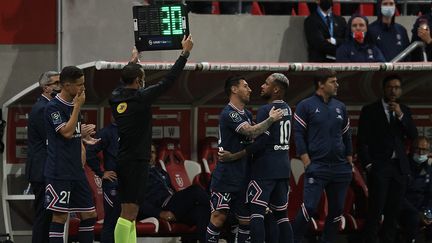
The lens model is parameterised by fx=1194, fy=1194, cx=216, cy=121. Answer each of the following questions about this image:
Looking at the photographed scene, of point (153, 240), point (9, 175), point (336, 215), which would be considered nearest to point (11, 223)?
point (9, 175)

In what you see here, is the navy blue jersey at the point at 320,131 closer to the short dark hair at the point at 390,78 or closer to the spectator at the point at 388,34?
the short dark hair at the point at 390,78

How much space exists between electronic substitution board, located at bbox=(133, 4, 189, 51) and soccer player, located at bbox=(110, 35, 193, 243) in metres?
0.90

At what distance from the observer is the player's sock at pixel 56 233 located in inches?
459

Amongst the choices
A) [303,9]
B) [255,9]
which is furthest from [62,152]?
[303,9]

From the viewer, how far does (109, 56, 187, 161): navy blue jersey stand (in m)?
11.6

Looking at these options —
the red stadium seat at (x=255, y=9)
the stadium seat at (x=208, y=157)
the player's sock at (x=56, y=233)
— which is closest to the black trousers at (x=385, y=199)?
the stadium seat at (x=208, y=157)

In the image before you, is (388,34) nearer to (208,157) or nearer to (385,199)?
(385,199)

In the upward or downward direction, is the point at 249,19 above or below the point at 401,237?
above

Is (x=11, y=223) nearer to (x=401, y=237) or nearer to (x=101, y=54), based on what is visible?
(x=101, y=54)

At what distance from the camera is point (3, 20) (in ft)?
48.0

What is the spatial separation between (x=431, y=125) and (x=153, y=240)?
4.13 metres

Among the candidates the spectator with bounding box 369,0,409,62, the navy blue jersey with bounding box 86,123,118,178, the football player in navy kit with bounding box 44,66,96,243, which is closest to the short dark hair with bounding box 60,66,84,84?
the football player in navy kit with bounding box 44,66,96,243

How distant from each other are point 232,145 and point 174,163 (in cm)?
232

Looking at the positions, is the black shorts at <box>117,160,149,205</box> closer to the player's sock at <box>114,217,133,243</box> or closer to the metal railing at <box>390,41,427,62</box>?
the player's sock at <box>114,217,133,243</box>
